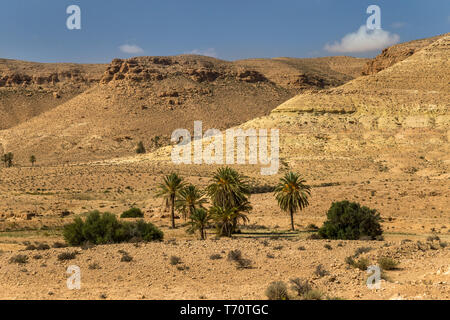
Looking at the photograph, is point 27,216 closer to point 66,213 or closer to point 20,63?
point 66,213

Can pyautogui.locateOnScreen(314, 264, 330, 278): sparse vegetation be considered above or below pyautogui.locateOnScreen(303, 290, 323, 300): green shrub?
below

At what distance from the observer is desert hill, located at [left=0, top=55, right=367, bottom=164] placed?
9562cm

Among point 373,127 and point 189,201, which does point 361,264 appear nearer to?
point 189,201

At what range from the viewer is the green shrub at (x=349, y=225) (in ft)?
79.9

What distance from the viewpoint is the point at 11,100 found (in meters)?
137

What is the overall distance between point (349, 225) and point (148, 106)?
92.2 metres

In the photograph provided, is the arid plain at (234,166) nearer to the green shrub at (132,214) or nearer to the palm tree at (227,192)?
the green shrub at (132,214)

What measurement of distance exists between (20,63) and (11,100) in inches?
1637

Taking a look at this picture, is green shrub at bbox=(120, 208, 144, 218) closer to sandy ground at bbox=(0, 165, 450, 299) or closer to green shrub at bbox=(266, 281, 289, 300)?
sandy ground at bbox=(0, 165, 450, 299)

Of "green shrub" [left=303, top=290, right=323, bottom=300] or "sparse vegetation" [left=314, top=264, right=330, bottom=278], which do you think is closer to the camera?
"green shrub" [left=303, top=290, right=323, bottom=300]

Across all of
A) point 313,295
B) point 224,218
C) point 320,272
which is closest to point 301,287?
point 313,295

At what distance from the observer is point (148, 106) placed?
113 meters

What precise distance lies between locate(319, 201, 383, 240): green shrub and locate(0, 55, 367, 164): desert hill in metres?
64.5

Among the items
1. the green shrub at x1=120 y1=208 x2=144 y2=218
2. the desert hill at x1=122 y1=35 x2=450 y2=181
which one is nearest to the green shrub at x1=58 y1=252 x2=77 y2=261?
the green shrub at x1=120 y1=208 x2=144 y2=218
